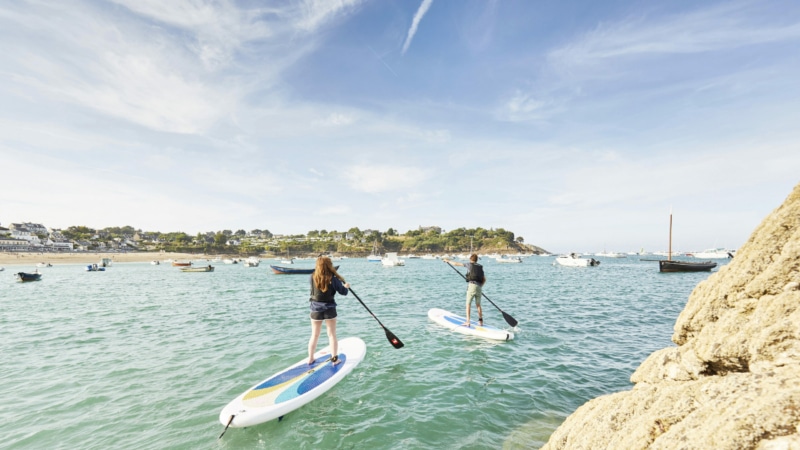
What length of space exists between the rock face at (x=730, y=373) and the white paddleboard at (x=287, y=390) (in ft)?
17.8

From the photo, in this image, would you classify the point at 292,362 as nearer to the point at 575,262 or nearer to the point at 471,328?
the point at 471,328

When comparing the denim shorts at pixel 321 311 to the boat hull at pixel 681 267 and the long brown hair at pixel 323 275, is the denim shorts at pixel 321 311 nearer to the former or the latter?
the long brown hair at pixel 323 275

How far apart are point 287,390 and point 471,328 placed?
8377mm

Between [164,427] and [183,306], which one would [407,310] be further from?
[183,306]

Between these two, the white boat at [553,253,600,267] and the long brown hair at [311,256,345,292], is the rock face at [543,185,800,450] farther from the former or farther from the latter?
the white boat at [553,253,600,267]

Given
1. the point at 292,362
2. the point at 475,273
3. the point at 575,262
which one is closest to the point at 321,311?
the point at 292,362

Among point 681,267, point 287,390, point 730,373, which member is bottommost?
point 287,390

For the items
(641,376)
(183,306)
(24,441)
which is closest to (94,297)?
(183,306)

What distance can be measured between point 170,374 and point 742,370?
497 inches

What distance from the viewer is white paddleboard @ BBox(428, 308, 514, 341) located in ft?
42.7

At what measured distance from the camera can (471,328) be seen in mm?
13883

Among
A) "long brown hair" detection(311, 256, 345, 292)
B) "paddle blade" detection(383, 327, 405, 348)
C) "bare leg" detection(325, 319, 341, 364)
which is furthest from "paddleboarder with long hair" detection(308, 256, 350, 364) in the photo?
"paddle blade" detection(383, 327, 405, 348)

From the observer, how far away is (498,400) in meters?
8.16

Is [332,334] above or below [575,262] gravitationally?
below
